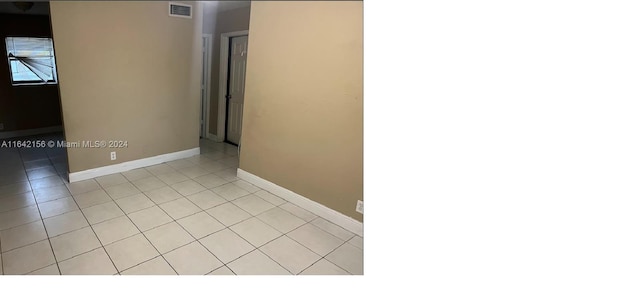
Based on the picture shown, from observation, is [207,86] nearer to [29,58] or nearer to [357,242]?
[29,58]

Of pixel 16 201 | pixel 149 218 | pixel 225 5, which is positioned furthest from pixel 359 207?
pixel 225 5

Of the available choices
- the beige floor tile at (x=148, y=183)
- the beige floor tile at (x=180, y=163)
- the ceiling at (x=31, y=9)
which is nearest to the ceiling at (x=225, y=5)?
the ceiling at (x=31, y=9)

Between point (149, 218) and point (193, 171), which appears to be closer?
point (149, 218)

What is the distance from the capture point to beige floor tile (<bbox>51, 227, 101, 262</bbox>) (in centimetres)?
178

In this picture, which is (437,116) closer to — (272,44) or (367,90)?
(367,90)

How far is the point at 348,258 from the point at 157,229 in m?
1.35

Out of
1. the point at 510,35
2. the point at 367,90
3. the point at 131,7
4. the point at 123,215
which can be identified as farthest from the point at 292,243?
the point at 131,7

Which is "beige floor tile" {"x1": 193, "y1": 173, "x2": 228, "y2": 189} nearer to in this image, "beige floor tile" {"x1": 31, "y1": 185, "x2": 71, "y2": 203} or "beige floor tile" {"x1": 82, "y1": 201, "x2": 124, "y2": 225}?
"beige floor tile" {"x1": 82, "y1": 201, "x2": 124, "y2": 225}

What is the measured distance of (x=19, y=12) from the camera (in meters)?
3.83

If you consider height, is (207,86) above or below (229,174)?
above

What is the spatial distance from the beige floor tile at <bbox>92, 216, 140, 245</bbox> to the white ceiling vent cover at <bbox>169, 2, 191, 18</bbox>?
7.10 ft

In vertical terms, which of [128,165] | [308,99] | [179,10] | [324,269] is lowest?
[324,269]

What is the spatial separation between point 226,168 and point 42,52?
10.3ft

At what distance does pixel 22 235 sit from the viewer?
1.93 meters
